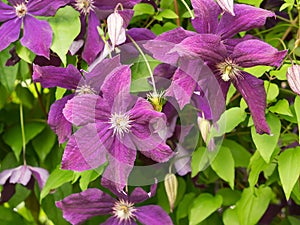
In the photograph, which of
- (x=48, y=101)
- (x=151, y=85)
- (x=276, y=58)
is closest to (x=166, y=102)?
(x=151, y=85)

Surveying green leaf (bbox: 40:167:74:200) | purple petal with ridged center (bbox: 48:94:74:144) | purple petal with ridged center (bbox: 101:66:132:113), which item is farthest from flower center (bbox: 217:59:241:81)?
green leaf (bbox: 40:167:74:200)

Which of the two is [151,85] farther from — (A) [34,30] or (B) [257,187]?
(B) [257,187]

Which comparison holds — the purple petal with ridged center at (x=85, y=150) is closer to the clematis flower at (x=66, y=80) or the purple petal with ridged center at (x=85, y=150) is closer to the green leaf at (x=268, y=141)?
the clematis flower at (x=66, y=80)

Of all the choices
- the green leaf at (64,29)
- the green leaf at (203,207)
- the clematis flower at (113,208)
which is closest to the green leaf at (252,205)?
the green leaf at (203,207)

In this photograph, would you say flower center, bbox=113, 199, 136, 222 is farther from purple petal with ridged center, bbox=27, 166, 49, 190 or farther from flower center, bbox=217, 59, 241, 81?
flower center, bbox=217, 59, 241, 81

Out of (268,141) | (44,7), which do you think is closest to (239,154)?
(268,141)

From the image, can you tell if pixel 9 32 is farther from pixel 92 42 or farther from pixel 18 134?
pixel 18 134
